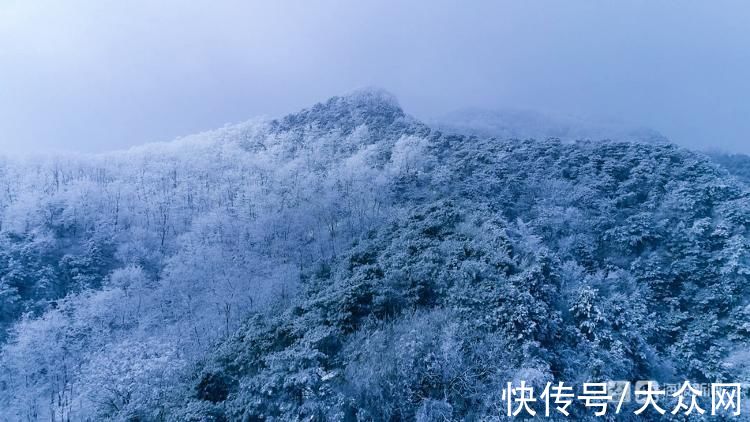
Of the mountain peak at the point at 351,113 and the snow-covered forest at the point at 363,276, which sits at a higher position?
the mountain peak at the point at 351,113

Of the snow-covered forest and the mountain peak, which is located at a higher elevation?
the mountain peak

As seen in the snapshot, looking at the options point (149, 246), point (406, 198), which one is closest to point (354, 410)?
point (406, 198)

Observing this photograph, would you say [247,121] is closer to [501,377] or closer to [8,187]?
[8,187]

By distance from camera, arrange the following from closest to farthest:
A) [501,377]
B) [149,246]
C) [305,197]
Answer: [501,377] < [149,246] < [305,197]

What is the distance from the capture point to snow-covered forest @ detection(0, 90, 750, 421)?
988 cm

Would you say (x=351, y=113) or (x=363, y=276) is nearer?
(x=363, y=276)

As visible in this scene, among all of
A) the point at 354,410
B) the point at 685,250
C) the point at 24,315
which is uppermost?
the point at 354,410

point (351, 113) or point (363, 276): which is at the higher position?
point (351, 113)

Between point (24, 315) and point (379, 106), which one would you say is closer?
point (24, 315)

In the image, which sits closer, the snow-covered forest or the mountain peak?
the snow-covered forest

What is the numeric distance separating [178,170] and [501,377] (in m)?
43.1

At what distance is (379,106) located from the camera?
5206cm

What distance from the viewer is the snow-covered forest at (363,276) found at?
9875mm

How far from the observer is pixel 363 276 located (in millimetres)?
13953
